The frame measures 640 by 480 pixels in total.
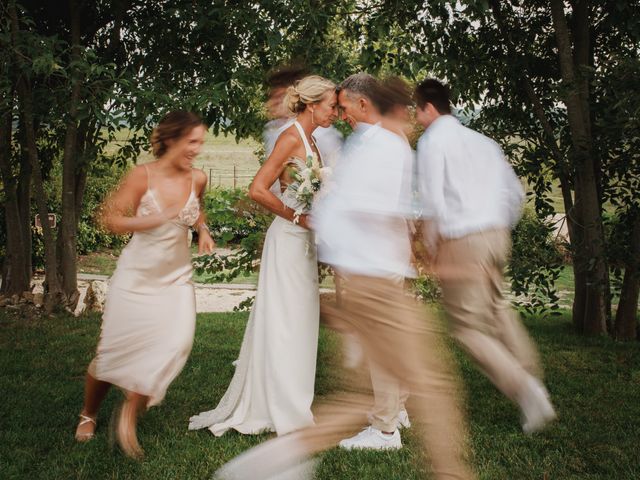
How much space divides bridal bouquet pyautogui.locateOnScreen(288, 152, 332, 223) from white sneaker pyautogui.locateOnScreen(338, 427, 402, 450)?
150 centimetres

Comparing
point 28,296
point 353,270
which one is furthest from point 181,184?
point 28,296

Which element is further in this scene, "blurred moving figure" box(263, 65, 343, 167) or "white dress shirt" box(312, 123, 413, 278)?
"blurred moving figure" box(263, 65, 343, 167)

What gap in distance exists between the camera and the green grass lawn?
393cm

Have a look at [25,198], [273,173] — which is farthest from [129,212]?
[25,198]

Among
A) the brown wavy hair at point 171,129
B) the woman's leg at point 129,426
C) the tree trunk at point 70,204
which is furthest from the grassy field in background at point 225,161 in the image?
the woman's leg at point 129,426

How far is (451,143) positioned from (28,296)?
25.7 ft

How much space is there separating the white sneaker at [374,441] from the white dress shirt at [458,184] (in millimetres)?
1341

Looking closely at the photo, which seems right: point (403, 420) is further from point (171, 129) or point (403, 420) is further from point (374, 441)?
point (171, 129)

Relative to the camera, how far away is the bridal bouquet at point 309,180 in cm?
421

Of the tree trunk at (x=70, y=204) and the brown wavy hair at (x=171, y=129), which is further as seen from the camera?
the tree trunk at (x=70, y=204)

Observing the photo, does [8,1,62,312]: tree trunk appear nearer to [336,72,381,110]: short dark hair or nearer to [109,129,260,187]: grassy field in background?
[336,72,381,110]: short dark hair

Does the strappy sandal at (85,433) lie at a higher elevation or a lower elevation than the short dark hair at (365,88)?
lower

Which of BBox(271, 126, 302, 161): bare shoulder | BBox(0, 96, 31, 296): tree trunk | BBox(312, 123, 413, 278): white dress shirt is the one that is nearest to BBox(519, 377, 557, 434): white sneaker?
BBox(312, 123, 413, 278): white dress shirt

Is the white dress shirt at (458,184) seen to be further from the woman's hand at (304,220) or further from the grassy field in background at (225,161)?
the grassy field in background at (225,161)
